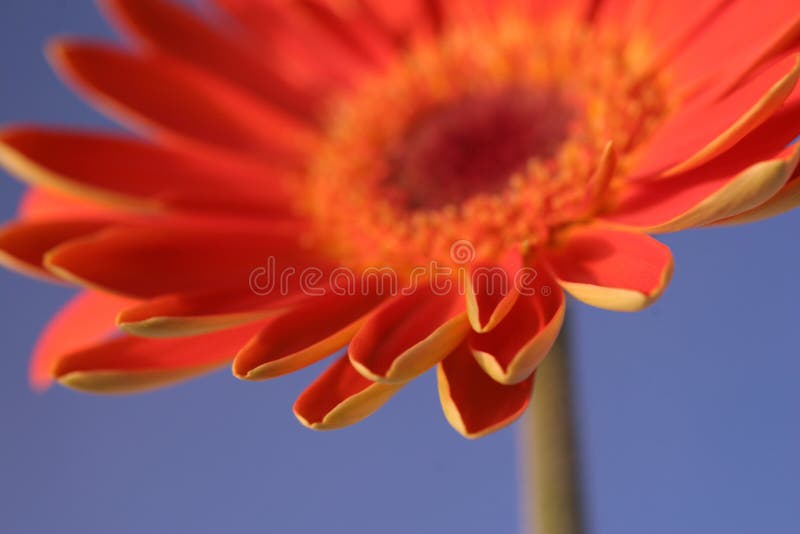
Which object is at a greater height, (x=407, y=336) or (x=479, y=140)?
(x=479, y=140)

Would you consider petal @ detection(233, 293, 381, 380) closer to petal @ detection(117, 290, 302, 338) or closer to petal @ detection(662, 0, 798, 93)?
petal @ detection(117, 290, 302, 338)

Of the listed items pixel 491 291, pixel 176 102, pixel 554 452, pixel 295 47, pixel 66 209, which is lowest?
pixel 554 452

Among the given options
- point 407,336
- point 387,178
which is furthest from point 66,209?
point 407,336

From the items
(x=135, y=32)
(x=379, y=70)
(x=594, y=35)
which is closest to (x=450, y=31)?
(x=379, y=70)

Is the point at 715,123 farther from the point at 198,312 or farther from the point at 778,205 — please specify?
the point at 198,312

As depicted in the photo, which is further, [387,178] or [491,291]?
[387,178]

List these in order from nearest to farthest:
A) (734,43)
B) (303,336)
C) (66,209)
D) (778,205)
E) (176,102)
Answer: (778,205) → (303,336) → (734,43) → (66,209) → (176,102)

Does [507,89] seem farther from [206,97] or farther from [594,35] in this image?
[206,97]

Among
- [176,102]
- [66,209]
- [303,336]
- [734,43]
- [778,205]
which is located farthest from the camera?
[176,102]
